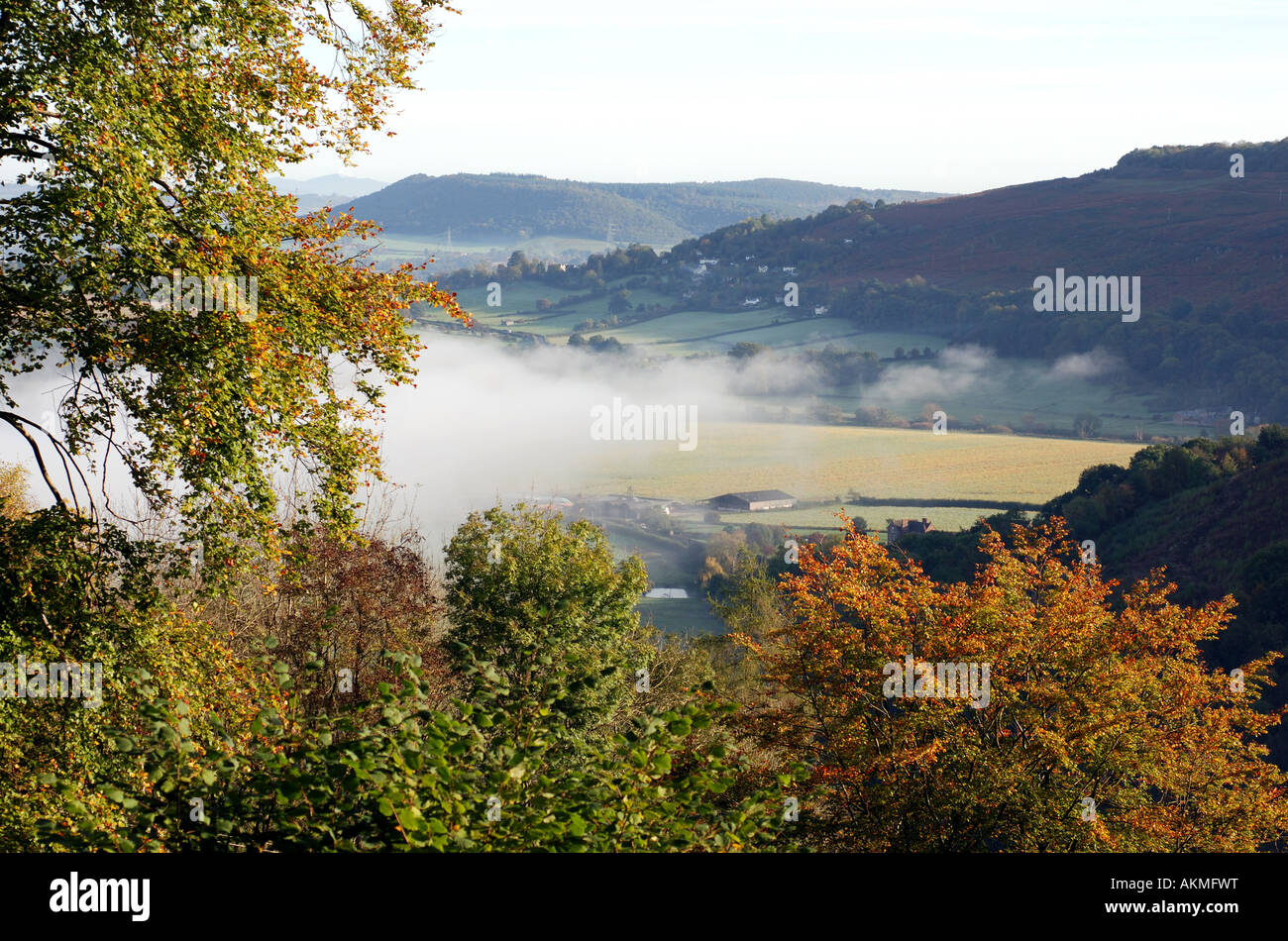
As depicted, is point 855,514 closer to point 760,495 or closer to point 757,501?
point 757,501

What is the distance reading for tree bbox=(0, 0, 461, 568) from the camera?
10.6m

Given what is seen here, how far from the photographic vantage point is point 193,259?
1058 centimetres

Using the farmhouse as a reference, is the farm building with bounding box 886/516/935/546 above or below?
above

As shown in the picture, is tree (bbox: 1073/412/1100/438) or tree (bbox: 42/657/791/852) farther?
tree (bbox: 1073/412/1100/438)

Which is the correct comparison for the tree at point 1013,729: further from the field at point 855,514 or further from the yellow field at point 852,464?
the yellow field at point 852,464

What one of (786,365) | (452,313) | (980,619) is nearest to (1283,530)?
(980,619)

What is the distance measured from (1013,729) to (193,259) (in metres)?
15.0

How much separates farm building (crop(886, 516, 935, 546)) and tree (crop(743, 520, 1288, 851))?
69709mm

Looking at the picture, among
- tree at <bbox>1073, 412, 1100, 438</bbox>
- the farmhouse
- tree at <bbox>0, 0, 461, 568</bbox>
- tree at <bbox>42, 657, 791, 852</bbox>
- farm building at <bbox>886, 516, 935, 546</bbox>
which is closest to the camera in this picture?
tree at <bbox>42, 657, 791, 852</bbox>

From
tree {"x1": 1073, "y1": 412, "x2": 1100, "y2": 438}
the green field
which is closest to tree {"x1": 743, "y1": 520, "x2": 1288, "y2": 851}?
the green field

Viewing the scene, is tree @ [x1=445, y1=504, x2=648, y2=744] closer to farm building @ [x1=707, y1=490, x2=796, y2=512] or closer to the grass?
the grass

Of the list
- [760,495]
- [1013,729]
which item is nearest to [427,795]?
[1013,729]

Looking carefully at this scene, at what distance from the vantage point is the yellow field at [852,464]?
12481 cm

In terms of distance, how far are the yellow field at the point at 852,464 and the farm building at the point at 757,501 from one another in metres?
2.56
